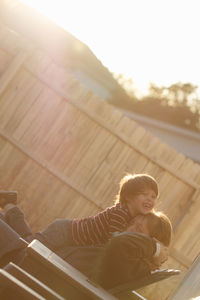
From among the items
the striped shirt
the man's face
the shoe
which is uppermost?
the man's face

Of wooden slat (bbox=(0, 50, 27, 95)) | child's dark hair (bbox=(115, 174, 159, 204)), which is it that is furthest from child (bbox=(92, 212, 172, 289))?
wooden slat (bbox=(0, 50, 27, 95))

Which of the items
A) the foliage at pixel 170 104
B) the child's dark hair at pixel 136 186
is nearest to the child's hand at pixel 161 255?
the child's dark hair at pixel 136 186

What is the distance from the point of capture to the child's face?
128 inches

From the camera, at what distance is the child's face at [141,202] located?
3.26 meters

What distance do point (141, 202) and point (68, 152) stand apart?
11.0ft

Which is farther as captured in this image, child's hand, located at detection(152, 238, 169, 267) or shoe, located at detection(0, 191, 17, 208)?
shoe, located at detection(0, 191, 17, 208)

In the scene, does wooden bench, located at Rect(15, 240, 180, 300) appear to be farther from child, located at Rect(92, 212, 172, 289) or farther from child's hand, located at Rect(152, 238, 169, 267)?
child's hand, located at Rect(152, 238, 169, 267)

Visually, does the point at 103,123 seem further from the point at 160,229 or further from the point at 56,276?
the point at 56,276

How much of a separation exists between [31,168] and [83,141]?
766 millimetres

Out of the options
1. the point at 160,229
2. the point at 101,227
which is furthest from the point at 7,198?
the point at 160,229

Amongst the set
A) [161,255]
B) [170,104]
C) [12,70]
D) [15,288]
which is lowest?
[15,288]

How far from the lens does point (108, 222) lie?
3318 mm

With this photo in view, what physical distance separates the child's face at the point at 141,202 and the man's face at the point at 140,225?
226mm

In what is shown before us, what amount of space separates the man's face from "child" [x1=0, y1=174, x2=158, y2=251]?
0.25 meters
